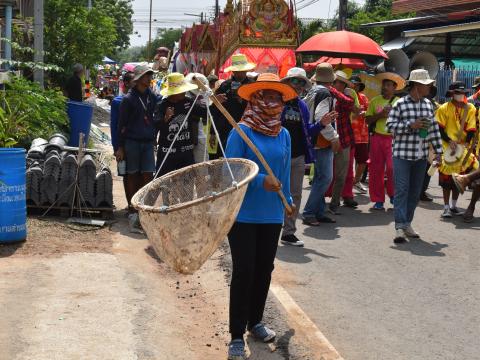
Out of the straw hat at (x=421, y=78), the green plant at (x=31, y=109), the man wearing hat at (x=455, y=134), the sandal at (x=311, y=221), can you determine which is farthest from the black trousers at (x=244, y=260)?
the man wearing hat at (x=455, y=134)

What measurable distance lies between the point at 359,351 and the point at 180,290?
1986 millimetres

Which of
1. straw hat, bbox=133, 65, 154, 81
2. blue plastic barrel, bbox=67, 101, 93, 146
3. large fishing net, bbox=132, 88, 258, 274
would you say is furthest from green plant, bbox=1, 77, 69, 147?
large fishing net, bbox=132, 88, 258, 274

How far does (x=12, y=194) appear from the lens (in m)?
7.60

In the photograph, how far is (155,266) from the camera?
7.64 m

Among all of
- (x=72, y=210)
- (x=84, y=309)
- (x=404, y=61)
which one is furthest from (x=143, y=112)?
(x=404, y=61)

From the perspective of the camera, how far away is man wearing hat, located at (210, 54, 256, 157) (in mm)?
8953

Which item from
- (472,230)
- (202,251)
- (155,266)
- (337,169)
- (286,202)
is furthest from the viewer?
(337,169)

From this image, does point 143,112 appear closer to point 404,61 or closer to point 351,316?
point 351,316

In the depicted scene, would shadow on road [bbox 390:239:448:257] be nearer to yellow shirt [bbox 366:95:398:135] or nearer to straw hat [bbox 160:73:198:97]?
yellow shirt [bbox 366:95:398:135]

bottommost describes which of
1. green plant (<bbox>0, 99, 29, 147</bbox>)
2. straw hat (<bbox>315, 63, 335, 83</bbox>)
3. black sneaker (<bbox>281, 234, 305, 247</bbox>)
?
black sneaker (<bbox>281, 234, 305, 247</bbox>)

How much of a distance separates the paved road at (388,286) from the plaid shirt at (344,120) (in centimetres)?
106

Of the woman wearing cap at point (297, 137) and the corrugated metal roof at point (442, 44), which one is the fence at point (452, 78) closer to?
the corrugated metal roof at point (442, 44)

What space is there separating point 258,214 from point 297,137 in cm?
345

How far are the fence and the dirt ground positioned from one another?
48.4ft
